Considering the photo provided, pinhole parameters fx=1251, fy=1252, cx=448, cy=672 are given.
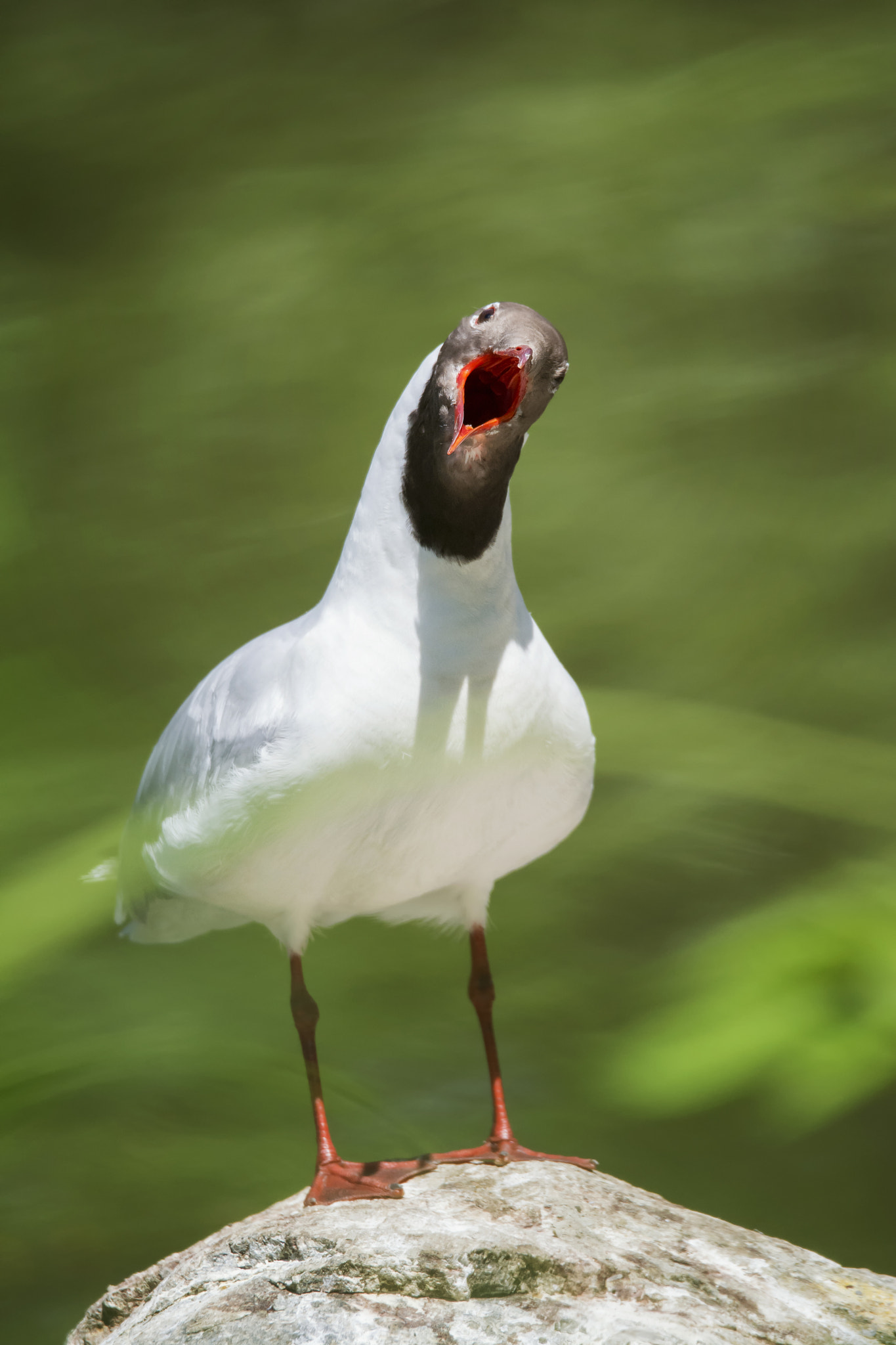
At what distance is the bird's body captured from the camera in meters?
1.13

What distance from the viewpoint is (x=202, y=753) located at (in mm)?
1284

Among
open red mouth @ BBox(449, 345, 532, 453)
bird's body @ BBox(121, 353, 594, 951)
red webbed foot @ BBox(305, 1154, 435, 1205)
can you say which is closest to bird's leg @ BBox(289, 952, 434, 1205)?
red webbed foot @ BBox(305, 1154, 435, 1205)

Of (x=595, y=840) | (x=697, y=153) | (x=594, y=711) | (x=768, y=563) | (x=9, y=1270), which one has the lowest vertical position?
(x=9, y=1270)

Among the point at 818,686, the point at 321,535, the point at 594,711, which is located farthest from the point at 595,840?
the point at 321,535

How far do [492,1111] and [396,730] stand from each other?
55 centimetres

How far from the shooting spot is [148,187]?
970 millimetres

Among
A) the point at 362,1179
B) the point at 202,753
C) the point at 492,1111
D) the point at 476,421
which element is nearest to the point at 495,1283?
the point at 362,1179

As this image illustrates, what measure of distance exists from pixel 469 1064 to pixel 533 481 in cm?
87

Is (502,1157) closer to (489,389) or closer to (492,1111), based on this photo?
(492,1111)

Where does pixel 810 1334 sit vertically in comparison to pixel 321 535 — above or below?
below

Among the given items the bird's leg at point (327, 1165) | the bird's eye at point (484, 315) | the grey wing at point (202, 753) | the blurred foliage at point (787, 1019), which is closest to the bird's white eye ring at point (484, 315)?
the bird's eye at point (484, 315)

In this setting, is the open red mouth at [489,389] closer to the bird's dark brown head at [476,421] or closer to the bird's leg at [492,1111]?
the bird's dark brown head at [476,421]

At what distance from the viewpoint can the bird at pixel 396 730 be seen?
112cm

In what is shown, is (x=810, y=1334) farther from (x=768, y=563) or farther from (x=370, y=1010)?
(x=768, y=563)
